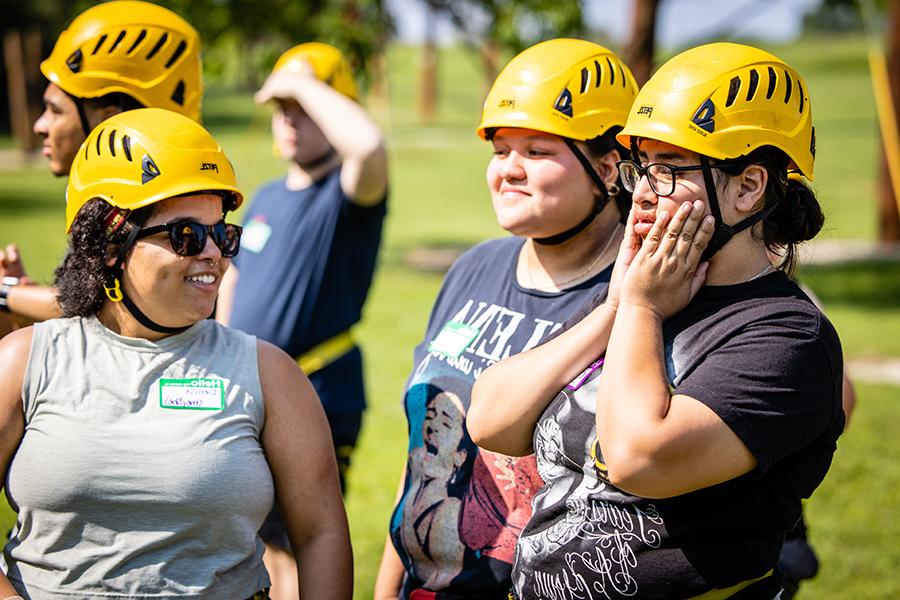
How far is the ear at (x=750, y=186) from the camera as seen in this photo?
2424mm

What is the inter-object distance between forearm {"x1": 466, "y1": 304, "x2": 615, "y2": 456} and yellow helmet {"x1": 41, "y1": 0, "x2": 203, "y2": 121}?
194 cm

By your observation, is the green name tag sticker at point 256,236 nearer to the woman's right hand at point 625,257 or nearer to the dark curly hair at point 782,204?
the woman's right hand at point 625,257

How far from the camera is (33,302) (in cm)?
337

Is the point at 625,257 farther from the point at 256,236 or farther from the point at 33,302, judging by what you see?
the point at 256,236

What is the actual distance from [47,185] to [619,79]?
26402mm

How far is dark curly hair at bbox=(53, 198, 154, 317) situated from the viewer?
2.86 meters

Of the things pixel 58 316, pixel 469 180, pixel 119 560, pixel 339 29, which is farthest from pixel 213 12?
pixel 469 180

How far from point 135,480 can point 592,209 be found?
1.53m

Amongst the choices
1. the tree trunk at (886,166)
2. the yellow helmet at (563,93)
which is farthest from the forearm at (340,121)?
the tree trunk at (886,166)

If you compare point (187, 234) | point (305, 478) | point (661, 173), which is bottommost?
point (305, 478)

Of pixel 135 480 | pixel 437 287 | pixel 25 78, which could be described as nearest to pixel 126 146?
pixel 135 480

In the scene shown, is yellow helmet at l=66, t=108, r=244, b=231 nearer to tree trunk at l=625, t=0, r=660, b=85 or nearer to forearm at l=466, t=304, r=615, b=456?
forearm at l=466, t=304, r=615, b=456

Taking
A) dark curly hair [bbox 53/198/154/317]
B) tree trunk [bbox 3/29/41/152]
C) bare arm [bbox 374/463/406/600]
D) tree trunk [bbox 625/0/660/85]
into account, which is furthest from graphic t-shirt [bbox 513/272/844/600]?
tree trunk [bbox 3/29/41/152]

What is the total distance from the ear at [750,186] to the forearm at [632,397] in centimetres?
36
